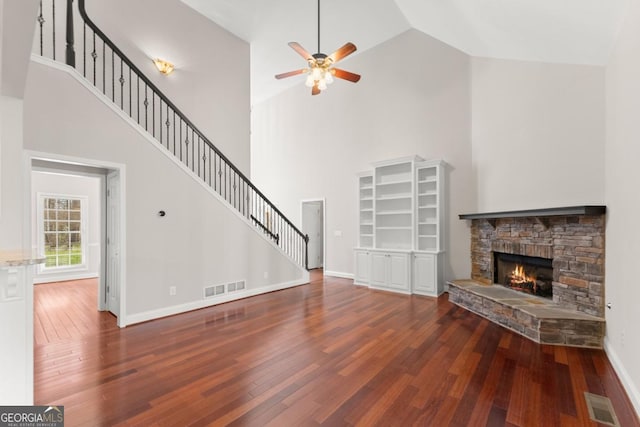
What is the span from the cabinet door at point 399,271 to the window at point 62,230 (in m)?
7.87

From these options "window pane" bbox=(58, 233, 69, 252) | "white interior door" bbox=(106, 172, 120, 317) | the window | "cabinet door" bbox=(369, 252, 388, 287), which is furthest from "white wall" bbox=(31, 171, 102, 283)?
"cabinet door" bbox=(369, 252, 388, 287)

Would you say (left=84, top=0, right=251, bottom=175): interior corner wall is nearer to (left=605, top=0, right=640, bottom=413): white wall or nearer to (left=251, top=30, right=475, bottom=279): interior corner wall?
(left=251, top=30, right=475, bottom=279): interior corner wall

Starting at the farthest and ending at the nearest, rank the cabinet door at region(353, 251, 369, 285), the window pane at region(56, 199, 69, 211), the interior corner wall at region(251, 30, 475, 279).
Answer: the window pane at region(56, 199, 69, 211) < the cabinet door at region(353, 251, 369, 285) < the interior corner wall at region(251, 30, 475, 279)

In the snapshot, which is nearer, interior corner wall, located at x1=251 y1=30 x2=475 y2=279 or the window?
interior corner wall, located at x1=251 y1=30 x2=475 y2=279

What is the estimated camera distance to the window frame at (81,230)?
22.2 ft

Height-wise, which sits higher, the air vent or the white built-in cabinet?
the white built-in cabinet

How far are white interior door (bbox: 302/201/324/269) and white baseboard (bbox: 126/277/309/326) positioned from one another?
2495mm

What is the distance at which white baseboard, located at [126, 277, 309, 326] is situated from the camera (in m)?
4.02

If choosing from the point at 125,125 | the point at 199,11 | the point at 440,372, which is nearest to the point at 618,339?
the point at 440,372

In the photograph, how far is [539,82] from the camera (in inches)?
167

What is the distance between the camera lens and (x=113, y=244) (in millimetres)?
4289

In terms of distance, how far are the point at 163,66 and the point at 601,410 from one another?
24.9ft

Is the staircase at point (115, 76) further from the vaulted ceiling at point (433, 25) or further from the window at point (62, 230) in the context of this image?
the window at point (62, 230)

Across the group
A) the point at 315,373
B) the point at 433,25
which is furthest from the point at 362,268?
the point at 433,25
